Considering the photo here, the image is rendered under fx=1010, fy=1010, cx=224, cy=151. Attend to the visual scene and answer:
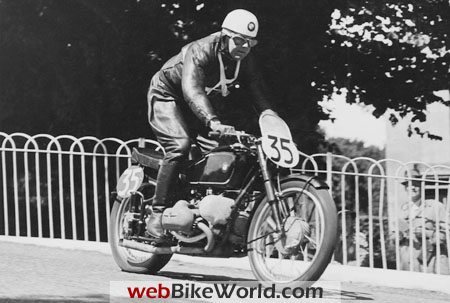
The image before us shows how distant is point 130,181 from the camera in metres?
8.45

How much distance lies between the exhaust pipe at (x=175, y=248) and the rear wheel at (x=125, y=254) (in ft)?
0.69

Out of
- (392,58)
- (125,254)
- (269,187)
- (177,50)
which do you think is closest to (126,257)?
(125,254)

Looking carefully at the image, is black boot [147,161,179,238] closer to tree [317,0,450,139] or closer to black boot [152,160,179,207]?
black boot [152,160,179,207]

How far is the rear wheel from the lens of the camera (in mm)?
8328

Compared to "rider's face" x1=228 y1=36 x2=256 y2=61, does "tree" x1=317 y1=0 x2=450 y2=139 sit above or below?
above

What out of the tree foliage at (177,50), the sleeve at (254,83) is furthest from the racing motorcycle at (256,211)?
the tree foliage at (177,50)

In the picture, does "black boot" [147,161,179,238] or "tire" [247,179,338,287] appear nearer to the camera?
"tire" [247,179,338,287]

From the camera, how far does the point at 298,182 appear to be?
7.03 meters

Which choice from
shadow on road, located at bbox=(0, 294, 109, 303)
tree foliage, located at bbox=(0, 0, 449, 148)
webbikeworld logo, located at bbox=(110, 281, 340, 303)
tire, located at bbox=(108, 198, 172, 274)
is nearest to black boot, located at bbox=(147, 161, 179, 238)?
tire, located at bbox=(108, 198, 172, 274)

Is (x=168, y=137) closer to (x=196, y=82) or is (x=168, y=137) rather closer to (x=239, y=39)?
(x=196, y=82)

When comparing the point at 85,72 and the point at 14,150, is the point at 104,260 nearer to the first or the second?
the point at 14,150

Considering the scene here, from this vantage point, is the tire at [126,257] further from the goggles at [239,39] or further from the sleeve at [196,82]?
the goggles at [239,39]

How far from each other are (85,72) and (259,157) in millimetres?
10906

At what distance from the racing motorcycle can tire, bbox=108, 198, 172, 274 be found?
0.52 feet
